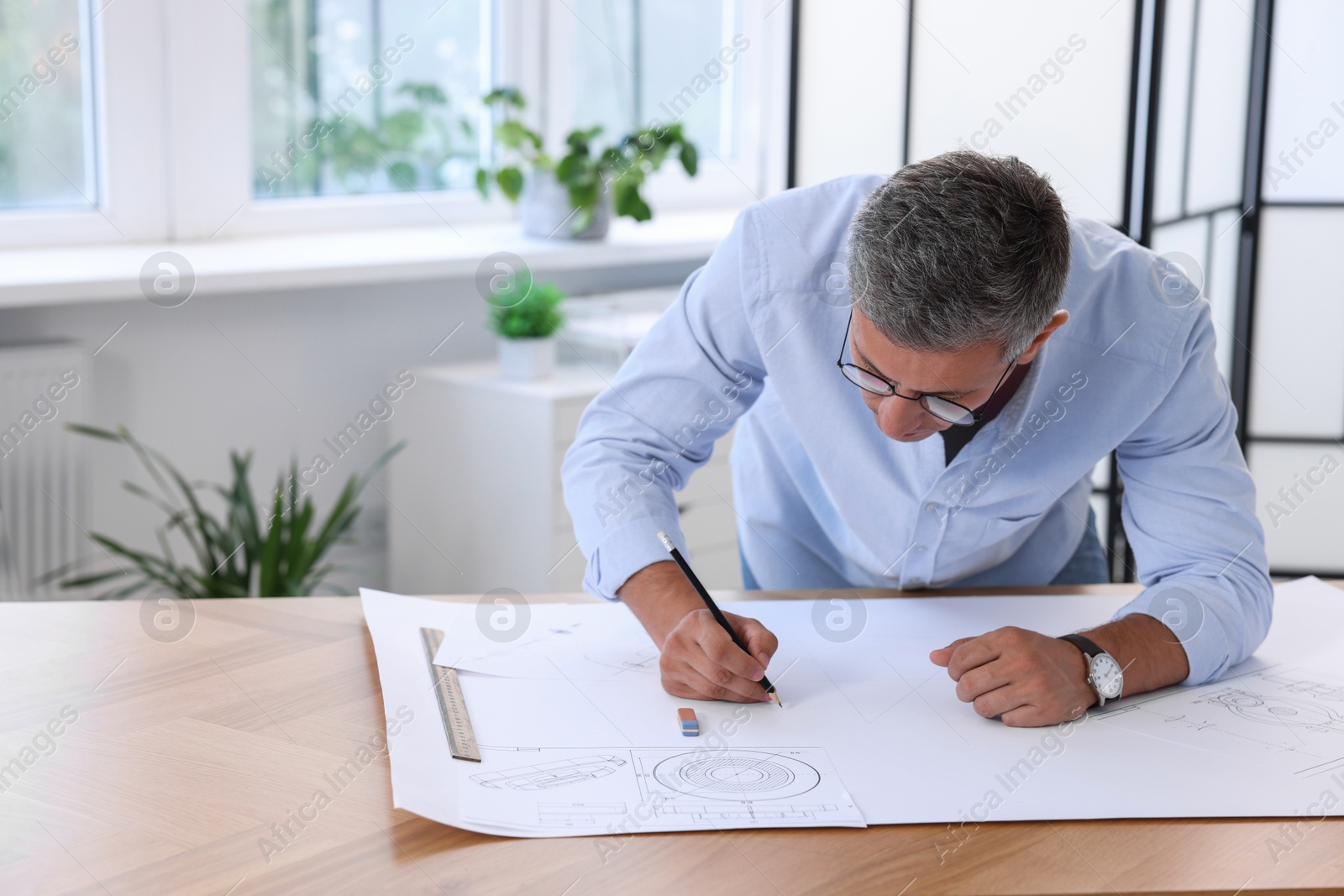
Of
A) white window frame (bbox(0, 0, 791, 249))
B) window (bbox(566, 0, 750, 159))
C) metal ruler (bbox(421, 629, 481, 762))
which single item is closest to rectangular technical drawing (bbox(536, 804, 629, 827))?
metal ruler (bbox(421, 629, 481, 762))

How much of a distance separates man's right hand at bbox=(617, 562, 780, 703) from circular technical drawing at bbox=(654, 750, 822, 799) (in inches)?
4.2

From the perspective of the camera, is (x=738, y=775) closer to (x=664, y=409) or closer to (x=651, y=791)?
(x=651, y=791)

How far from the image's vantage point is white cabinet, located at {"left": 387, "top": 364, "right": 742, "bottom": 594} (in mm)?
2859

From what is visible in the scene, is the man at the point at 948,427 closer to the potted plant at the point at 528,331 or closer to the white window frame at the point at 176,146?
the potted plant at the point at 528,331

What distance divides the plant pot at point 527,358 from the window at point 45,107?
3.17ft

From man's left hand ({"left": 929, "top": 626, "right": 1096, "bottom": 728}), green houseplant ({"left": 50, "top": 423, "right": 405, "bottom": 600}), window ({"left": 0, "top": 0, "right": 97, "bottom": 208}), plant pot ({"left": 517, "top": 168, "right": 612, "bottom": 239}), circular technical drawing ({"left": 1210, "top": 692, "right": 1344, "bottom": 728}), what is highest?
window ({"left": 0, "top": 0, "right": 97, "bottom": 208})

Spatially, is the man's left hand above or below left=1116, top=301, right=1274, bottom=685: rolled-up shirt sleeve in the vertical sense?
below

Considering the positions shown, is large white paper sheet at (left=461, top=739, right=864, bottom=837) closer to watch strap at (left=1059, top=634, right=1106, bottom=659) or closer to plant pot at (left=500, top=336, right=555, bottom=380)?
watch strap at (left=1059, top=634, right=1106, bottom=659)

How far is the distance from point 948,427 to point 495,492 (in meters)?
1.81

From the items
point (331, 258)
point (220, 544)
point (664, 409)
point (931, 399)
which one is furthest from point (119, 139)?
point (931, 399)

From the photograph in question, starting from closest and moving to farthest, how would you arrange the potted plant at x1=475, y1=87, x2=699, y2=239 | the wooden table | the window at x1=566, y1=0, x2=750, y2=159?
the wooden table
the potted plant at x1=475, y1=87, x2=699, y2=239
the window at x1=566, y1=0, x2=750, y2=159

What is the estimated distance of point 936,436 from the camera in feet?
4.69

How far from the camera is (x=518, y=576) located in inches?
116

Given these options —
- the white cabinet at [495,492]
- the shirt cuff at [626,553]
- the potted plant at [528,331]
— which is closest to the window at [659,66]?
the potted plant at [528,331]
